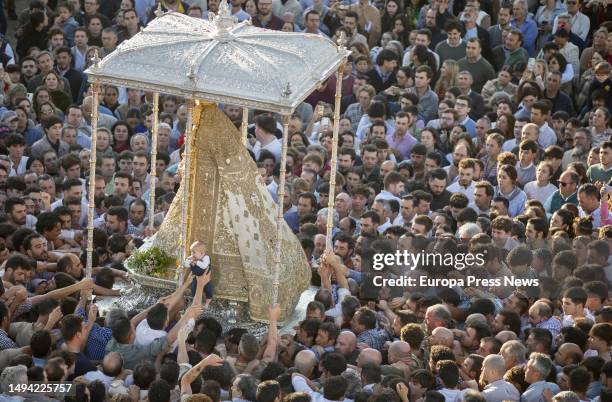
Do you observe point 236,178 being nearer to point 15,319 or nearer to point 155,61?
point 155,61

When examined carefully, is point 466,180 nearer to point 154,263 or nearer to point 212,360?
point 154,263

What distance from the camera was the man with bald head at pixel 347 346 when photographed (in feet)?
42.5

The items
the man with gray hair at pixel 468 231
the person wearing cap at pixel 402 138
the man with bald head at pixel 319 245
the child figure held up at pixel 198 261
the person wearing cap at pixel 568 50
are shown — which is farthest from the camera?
the person wearing cap at pixel 568 50

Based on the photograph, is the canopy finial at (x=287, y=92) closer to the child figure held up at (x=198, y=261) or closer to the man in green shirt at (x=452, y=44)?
the child figure held up at (x=198, y=261)

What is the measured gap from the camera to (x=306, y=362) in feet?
41.3

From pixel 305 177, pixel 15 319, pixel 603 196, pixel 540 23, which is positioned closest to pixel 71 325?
pixel 15 319

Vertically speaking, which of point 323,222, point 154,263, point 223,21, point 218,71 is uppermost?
point 223,21

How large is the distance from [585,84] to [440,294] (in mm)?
6766

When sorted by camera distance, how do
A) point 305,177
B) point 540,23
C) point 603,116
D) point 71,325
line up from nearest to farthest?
1. point 71,325
2. point 305,177
3. point 603,116
4. point 540,23

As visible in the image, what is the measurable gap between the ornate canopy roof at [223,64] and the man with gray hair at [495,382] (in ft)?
9.40

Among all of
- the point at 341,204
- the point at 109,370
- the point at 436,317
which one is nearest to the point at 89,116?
the point at 341,204

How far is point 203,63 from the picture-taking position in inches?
527

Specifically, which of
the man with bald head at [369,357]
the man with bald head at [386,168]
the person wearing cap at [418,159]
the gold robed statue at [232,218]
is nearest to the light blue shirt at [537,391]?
the man with bald head at [369,357]

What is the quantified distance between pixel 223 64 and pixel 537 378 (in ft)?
13.4
